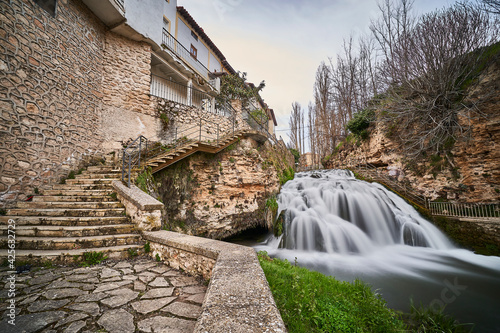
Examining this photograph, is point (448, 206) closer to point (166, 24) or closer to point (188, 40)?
point (166, 24)

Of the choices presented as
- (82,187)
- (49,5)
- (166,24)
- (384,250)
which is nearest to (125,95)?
(49,5)

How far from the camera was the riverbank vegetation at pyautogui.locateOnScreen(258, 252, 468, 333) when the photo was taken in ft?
7.49

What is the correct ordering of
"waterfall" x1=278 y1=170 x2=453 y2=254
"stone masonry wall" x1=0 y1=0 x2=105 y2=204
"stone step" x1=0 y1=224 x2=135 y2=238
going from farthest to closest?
"waterfall" x1=278 y1=170 x2=453 y2=254 < "stone masonry wall" x1=0 y1=0 x2=105 y2=204 < "stone step" x1=0 y1=224 x2=135 y2=238

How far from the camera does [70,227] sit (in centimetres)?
358

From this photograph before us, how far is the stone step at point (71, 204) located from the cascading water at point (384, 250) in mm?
5574

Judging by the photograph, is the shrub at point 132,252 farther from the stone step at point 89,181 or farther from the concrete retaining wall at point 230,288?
the stone step at point 89,181

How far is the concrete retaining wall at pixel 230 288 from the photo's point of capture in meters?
1.23

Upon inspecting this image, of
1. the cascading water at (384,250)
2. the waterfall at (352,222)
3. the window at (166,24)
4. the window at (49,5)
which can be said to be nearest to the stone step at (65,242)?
the cascading water at (384,250)

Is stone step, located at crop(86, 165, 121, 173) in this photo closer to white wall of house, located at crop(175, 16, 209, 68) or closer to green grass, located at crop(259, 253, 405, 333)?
green grass, located at crop(259, 253, 405, 333)

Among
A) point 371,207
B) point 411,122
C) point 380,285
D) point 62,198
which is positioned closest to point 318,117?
point 411,122

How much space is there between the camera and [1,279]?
2443 mm

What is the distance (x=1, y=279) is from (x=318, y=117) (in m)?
25.8

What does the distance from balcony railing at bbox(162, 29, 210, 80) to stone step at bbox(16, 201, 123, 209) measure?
10667 millimetres

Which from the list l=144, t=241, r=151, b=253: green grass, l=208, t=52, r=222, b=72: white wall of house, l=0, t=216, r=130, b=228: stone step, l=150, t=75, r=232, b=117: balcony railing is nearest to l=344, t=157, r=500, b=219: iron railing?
l=144, t=241, r=151, b=253: green grass
